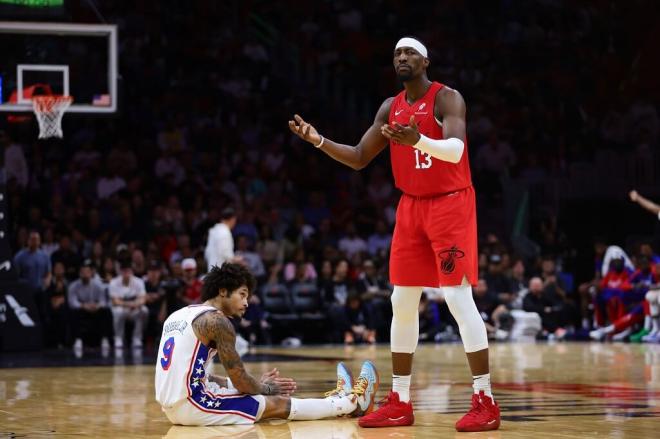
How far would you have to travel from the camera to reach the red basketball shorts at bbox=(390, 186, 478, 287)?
7496 millimetres

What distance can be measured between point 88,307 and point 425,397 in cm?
999

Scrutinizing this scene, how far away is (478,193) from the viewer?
24375 mm

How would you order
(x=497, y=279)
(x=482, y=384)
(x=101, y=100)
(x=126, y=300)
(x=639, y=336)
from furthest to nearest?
1. (x=497, y=279)
2. (x=639, y=336)
3. (x=126, y=300)
4. (x=101, y=100)
5. (x=482, y=384)

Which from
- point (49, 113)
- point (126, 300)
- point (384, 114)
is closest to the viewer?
point (384, 114)

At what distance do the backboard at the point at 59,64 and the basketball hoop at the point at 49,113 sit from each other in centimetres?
9

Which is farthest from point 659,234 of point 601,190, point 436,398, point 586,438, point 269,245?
point 586,438

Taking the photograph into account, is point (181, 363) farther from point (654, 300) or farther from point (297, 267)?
point (654, 300)

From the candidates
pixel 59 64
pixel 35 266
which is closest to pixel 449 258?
pixel 59 64

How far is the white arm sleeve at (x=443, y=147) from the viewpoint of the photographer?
7.08m

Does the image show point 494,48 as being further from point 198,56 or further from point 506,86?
point 198,56

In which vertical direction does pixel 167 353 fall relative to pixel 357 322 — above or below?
above

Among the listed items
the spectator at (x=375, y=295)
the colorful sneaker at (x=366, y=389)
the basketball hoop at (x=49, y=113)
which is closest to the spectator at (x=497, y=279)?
the spectator at (x=375, y=295)

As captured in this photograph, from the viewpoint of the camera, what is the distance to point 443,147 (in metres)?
7.18

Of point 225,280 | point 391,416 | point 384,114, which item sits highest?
point 384,114
